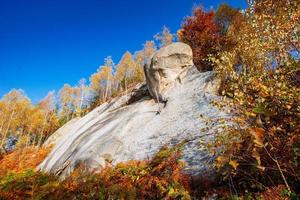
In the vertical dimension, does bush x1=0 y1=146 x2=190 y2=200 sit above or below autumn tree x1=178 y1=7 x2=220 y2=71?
below

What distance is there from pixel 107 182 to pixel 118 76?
55.9m

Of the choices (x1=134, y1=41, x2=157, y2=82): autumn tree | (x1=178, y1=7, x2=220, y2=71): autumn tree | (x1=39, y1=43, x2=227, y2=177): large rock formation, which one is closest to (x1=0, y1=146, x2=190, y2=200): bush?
(x1=39, y1=43, x2=227, y2=177): large rock formation

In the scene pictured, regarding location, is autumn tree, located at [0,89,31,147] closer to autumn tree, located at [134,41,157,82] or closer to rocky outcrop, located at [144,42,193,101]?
autumn tree, located at [134,41,157,82]

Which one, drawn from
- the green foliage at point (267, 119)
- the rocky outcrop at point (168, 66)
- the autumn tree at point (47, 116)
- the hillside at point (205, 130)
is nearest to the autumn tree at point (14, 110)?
the autumn tree at point (47, 116)

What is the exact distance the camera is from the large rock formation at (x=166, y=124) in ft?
40.8

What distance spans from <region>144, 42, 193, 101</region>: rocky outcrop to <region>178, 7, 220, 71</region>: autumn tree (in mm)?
4848

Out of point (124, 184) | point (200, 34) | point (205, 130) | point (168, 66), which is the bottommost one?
point (124, 184)

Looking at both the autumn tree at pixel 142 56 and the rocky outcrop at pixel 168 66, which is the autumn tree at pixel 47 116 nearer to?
the autumn tree at pixel 142 56

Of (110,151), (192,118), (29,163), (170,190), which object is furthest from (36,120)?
(170,190)

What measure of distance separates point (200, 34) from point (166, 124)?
16288 mm

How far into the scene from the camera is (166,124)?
15.2 meters

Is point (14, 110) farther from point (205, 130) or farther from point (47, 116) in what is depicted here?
point (205, 130)

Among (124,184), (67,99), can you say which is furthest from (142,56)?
(124,184)

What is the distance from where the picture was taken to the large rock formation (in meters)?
12.4
